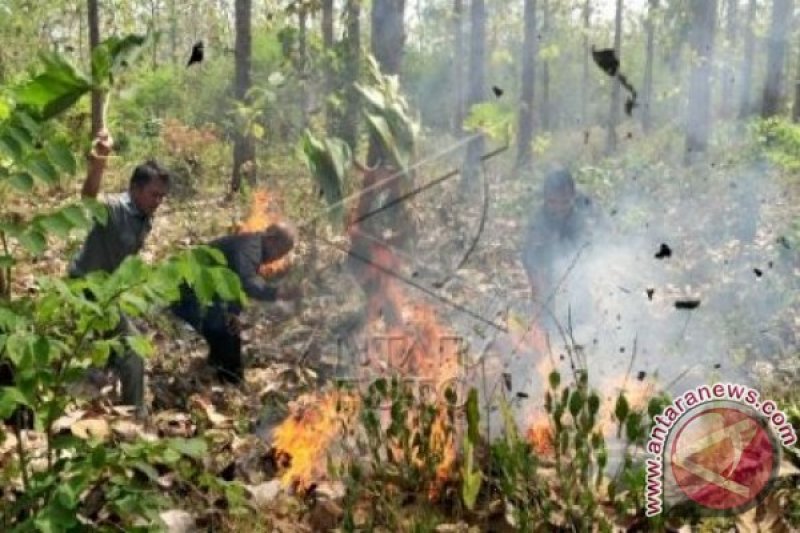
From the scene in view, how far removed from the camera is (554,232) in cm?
649

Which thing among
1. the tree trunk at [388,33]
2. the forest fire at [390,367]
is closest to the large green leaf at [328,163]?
the forest fire at [390,367]

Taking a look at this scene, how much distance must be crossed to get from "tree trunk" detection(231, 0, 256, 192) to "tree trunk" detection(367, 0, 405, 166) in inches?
134

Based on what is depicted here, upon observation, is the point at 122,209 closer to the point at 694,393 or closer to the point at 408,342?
the point at 408,342

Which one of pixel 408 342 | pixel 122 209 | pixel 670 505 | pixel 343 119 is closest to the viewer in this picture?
pixel 670 505

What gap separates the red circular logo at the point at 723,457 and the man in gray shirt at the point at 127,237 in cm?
308

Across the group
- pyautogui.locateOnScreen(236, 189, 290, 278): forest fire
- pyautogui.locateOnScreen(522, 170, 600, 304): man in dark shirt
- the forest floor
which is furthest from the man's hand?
pyautogui.locateOnScreen(522, 170, 600, 304): man in dark shirt

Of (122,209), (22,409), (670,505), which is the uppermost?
(122,209)

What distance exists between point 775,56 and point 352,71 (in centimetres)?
825

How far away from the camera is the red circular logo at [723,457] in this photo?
9.64ft

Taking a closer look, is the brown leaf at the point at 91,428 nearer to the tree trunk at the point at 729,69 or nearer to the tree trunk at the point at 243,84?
the tree trunk at the point at 243,84

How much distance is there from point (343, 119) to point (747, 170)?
644cm

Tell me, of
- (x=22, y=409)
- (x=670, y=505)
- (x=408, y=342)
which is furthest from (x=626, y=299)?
(x=22, y=409)

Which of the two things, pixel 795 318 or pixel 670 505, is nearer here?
pixel 670 505

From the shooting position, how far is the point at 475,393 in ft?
9.43
